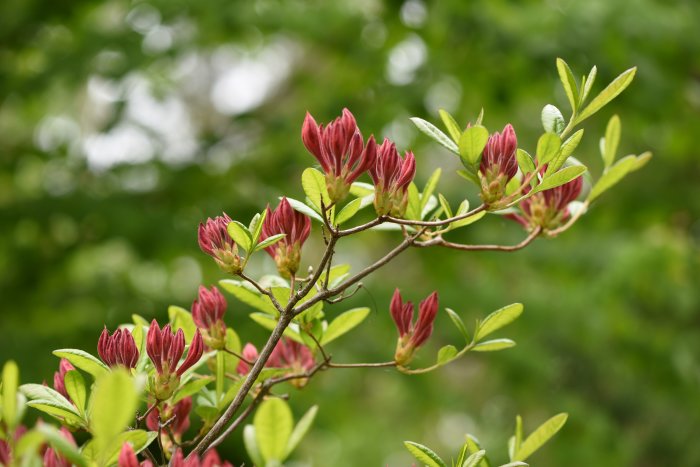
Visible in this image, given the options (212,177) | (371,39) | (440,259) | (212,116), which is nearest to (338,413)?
(440,259)

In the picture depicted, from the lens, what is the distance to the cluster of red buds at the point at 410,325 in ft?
2.09

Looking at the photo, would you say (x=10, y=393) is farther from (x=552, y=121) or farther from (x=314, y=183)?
(x=552, y=121)

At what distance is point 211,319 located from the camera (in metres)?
0.65

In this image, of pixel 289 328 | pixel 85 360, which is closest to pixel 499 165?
pixel 289 328

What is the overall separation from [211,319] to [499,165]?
0.86ft

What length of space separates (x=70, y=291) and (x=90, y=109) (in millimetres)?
3502

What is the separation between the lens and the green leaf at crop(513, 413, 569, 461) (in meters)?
0.59

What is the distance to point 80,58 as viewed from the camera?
2.09 metres

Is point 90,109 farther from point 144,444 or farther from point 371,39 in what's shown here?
point 144,444

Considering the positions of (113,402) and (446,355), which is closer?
(113,402)

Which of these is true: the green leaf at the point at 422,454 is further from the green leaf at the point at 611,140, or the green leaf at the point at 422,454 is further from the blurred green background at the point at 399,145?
the blurred green background at the point at 399,145

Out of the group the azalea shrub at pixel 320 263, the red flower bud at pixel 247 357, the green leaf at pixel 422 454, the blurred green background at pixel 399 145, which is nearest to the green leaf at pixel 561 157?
the azalea shrub at pixel 320 263

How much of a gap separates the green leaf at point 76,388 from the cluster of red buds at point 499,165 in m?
0.32

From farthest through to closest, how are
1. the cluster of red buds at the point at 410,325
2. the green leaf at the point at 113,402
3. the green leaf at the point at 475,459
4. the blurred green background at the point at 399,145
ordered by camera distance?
1. the blurred green background at the point at 399,145
2. the cluster of red buds at the point at 410,325
3. the green leaf at the point at 475,459
4. the green leaf at the point at 113,402
